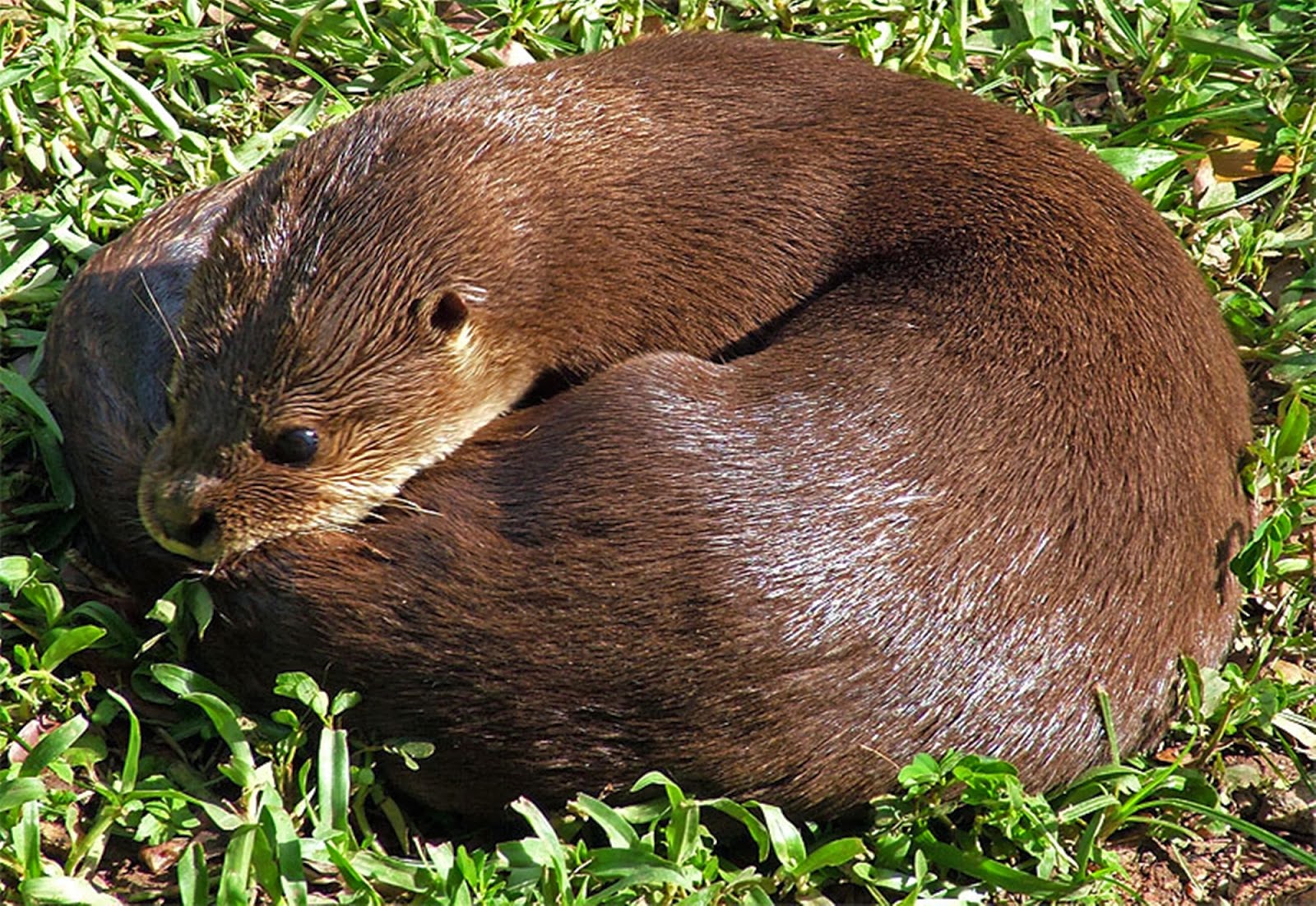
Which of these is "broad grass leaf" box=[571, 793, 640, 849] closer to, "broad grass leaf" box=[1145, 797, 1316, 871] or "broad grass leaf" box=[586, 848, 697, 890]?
"broad grass leaf" box=[586, 848, 697, 890]

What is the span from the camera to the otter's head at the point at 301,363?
141 inches

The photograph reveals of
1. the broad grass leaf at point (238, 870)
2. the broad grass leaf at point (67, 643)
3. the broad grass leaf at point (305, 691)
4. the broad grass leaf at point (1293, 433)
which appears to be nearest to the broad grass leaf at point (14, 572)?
the broad grass leaf at point (67, 643)

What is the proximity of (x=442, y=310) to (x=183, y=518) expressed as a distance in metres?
0.68

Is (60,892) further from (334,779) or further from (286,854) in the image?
(334,779)

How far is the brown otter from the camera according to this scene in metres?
3.24

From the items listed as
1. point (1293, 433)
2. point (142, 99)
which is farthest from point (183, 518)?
point (1293, 433)

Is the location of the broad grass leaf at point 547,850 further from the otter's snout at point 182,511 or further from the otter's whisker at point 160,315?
the otter's whisker at point 160,315

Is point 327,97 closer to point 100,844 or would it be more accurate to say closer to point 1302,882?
point 100,844

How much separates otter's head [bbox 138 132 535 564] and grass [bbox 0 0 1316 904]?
0.26 metres

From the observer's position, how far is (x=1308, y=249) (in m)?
4.73

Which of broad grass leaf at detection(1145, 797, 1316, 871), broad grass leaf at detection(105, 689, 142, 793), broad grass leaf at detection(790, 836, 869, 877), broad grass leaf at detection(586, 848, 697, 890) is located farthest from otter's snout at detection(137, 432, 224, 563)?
broad grass leaf at detection(1145, 797, 1316, 871)

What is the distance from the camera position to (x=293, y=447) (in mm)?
3672

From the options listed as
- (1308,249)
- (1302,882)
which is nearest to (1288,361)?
(1308,249)

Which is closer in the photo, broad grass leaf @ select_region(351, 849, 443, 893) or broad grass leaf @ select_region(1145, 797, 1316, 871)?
broad grass leaf @ select_region(351, 849, 443, 893)
